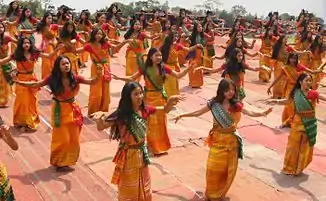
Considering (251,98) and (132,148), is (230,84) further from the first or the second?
(251,98)

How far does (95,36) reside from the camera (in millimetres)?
8773

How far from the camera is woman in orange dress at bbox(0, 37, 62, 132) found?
7.72 m

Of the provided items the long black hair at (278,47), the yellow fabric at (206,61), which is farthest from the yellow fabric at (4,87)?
the long black hair at (278,47)

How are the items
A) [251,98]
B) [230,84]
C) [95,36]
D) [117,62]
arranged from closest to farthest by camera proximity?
[230,84]
[95,36]
[251,98]
[117,62]

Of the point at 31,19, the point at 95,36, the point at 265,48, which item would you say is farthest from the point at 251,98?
the point at 31,19

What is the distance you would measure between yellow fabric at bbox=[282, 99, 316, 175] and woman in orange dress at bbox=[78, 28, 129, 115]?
12.3ft

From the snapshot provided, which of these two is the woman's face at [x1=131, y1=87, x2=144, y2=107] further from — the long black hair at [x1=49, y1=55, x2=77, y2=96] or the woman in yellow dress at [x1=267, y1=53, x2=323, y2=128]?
the woman in yellow dress at [x1=267, y1=53, x2=323, y2=128]

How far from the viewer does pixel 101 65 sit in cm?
895

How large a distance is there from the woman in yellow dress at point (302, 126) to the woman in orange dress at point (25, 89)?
3912 mm

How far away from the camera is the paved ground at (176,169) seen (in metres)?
6.02

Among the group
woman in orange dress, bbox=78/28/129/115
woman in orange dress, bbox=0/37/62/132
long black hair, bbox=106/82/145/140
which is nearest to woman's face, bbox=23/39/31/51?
woman in orange dress, bbox=0/37/62/132

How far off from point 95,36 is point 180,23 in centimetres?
807

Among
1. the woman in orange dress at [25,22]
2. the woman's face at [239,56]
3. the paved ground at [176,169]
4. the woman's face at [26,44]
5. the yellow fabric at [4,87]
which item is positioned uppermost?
the woman's face at [239,56]

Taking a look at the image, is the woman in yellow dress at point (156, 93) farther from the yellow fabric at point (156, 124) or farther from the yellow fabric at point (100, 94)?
the yellow fabric at point (100, 94)
